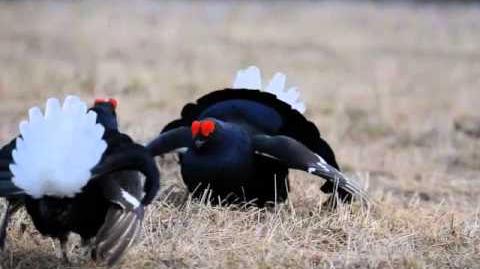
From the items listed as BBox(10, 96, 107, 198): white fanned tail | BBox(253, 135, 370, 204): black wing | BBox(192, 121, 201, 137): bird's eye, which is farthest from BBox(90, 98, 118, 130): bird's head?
BBox(253, 135, 370, 204): black wing

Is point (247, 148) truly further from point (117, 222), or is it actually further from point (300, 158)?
point (117, 222)

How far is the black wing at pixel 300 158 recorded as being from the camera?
5.42 metres

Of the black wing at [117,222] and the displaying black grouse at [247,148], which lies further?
the displaying black grouse at [247,148]

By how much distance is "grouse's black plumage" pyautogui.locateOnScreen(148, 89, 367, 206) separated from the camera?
5.38 meters

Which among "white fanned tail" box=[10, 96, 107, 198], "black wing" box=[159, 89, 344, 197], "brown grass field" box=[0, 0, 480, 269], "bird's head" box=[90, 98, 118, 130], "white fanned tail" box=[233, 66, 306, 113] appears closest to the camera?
"white fanned tail" box=[10, 96, 107, 198]

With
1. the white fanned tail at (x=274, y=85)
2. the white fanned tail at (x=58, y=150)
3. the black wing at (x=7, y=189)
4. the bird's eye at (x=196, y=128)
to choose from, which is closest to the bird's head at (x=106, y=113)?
the bird's eye at (x=196, y=128)

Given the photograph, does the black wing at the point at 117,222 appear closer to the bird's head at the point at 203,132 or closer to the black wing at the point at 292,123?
the bird's head at the point at 203,132

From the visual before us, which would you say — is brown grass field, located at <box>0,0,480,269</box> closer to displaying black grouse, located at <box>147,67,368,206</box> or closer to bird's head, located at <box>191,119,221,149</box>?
displaying black grouse, located at <box>147,67,368,206</box>

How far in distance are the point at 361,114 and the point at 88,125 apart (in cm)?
611

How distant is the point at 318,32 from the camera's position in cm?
1666

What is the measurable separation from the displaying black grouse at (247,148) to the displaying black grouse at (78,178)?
97 cm

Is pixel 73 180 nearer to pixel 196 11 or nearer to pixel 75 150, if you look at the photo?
pixel 75 150

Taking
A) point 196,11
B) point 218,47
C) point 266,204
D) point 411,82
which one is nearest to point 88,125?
point 266,204

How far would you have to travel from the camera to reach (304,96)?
10.9m
